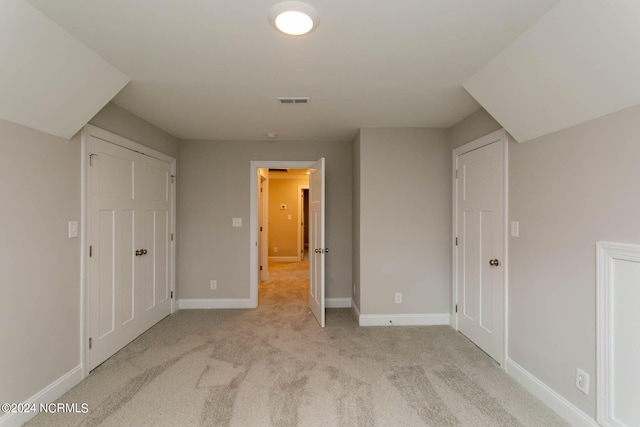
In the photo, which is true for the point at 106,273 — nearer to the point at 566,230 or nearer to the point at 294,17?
the point at 294,17

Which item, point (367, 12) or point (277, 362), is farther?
point (277, 362)

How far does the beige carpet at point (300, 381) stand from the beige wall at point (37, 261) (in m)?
0.32

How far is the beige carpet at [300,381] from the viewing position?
186 centimetres

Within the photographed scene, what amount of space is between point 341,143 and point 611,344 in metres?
3.25

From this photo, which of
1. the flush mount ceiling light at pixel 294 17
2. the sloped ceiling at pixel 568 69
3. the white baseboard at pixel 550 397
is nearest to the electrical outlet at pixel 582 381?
the white baseboard at pixel 550 397

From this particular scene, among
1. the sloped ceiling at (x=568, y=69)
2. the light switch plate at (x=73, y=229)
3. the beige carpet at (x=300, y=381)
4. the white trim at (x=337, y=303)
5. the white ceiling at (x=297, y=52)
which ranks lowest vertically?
the beige carpet at (x=300, y=381)

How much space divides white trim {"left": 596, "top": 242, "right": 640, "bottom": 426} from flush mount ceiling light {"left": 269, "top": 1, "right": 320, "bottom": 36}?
1.93 metres

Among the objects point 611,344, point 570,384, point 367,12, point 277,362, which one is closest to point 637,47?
point 367,12

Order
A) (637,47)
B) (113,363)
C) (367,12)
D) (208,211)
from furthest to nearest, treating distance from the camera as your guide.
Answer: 1. (208,211)
2. (113,363)
3. (367,12)
4. (637,47)

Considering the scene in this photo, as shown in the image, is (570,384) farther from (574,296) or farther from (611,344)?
(574,296)

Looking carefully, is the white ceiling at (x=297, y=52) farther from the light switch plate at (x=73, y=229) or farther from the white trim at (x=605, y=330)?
the white trim at (x=605, y=330)

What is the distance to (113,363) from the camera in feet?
8.23

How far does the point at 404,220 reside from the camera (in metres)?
3.40

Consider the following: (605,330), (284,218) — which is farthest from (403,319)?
(284,218)
